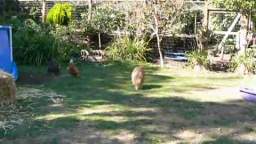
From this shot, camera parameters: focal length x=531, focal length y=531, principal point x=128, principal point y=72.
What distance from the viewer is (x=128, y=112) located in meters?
7.43

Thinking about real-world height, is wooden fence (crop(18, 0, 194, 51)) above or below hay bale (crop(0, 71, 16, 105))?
above

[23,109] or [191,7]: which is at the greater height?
[191,7]

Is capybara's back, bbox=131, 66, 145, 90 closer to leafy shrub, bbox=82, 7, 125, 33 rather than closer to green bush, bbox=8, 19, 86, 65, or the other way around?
green bush, bbox=8, 19, 86, 65

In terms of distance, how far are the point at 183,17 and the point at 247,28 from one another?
5.74 ft

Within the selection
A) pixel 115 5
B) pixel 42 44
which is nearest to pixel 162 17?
pixel 115 5

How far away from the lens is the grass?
627 cm

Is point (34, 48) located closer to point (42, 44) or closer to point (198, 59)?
point (42, 44)

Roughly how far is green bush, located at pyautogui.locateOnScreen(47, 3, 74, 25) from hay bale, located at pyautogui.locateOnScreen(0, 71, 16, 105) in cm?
668

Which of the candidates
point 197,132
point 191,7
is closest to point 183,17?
point 191,7

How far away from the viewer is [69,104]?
26.0ft

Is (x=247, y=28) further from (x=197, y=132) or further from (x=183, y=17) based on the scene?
(x=197, y=132)

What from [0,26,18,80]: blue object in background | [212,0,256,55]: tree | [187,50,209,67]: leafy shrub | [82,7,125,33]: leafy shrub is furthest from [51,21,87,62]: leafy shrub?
[212,0,256,55]: tree

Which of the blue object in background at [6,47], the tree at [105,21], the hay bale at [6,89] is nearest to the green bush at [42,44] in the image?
the tree at [105,21]

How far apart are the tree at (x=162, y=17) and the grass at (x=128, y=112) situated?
7.22 ft
